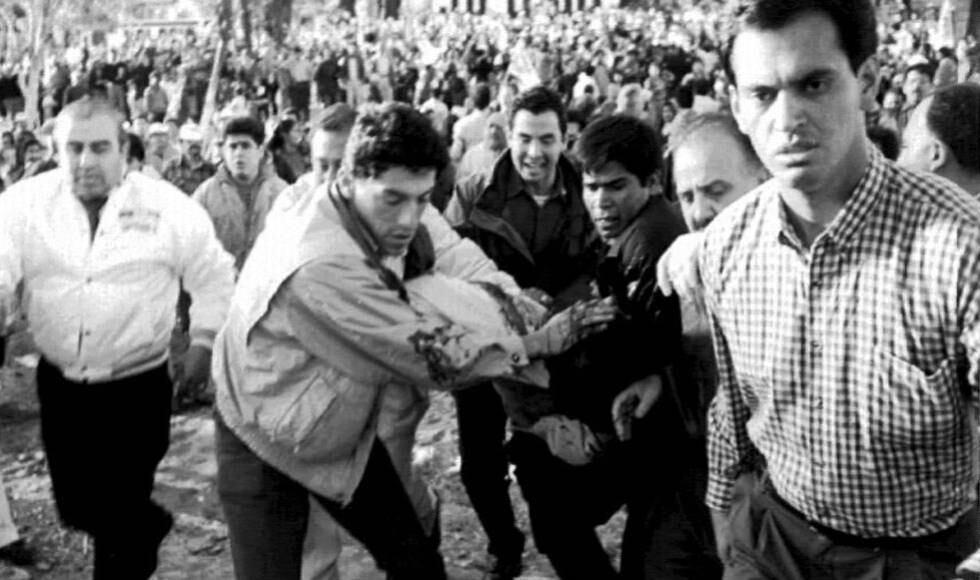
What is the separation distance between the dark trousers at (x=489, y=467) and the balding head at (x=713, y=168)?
159cm

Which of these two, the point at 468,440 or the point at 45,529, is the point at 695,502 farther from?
the point at 45,529

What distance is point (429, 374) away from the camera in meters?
3.37

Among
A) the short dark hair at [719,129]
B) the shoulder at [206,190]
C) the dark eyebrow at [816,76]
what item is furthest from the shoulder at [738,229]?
the shoulder at [206,190]

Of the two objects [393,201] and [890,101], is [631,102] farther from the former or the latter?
[393,201]

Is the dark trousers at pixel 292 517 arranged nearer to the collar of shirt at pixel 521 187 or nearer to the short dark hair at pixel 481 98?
the collar of shirt at pixel 521 187

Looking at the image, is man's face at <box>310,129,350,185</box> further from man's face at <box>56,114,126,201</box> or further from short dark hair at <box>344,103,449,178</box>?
short dark hair at <box>344,103,449,178</box>

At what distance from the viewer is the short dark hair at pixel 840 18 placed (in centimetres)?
227

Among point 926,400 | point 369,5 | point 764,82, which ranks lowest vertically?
point 369,5

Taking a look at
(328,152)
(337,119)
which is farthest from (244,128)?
(328,152)

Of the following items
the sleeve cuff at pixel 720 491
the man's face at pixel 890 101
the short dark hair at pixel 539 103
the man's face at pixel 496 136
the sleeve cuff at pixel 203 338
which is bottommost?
the man's face at pixel 890 101

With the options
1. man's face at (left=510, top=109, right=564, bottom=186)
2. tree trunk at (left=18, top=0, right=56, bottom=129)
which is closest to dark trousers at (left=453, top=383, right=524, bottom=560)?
man's face at (left=510, top=109, right=564, bottom=186)

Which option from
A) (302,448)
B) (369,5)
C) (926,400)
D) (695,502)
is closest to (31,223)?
(302,448)

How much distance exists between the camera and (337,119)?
5.88 meters

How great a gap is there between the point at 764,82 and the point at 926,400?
23.9 inches
